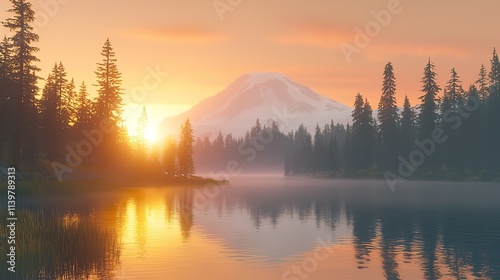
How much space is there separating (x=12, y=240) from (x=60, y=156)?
66428mm

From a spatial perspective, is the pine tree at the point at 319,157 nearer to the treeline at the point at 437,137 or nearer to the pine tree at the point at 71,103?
the treeline at the point at 437,137

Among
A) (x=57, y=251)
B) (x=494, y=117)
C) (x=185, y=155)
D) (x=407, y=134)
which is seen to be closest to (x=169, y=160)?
(x=185, y=155)

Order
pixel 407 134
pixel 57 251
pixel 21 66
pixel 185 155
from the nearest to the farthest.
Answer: pixel 57 251 → pixel 21 66 → pixel 185 155 → pixel 407 134

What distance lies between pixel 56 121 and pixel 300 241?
203ft

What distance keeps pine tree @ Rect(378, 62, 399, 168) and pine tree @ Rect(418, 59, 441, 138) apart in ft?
23.8

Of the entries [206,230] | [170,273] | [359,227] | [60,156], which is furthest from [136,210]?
[60,156]

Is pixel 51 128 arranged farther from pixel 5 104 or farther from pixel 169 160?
pixel 169 160

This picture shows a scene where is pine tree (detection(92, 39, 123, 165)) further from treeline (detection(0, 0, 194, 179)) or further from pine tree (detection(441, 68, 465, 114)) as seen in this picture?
pine tree (detection(441, 68, 465, 114))

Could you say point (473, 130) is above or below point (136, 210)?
above

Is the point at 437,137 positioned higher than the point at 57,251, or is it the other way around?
the point at 437,137

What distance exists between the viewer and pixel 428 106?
132m

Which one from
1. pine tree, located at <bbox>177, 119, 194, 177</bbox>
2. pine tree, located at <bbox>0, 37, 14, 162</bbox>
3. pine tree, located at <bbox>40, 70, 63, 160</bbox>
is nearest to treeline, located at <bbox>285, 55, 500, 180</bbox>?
pine tree, located at <bbox>177, 119, 194, 177</bbox>

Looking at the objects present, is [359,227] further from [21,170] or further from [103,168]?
[103,168]

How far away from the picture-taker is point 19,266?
20.5 m
